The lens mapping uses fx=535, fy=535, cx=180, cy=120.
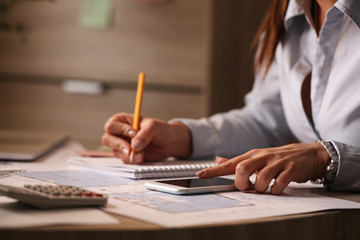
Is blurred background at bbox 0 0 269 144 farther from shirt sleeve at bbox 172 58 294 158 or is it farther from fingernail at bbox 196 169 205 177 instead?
fingernail at bbox 196 169 205 177

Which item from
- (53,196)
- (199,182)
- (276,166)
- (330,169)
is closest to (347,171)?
(330,169)

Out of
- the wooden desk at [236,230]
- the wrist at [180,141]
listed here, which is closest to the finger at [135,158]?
the wrist at [180,141]

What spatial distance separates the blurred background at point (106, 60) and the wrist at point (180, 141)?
975mm

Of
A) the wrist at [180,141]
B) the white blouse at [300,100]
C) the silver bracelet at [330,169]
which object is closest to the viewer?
the silver bracelet at [330,169]

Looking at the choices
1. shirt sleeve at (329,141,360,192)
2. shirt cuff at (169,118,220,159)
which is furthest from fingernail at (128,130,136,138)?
shirt sleeve at (329,141,360,192)

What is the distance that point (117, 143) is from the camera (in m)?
1.02

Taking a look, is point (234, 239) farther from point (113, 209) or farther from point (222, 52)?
point (222, 52)

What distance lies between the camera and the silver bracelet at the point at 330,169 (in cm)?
81

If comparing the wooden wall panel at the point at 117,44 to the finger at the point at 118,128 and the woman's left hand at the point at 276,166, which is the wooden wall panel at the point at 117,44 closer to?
the finger at the point at 118,128

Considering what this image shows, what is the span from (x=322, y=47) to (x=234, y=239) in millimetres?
559

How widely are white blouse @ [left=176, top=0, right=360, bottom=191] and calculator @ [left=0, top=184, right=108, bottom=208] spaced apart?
0.40 metres

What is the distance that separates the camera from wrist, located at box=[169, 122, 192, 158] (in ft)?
3.62

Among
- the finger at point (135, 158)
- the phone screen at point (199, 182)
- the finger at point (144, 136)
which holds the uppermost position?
the finger at point (144, 136)

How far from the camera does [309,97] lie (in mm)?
1092
